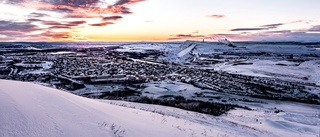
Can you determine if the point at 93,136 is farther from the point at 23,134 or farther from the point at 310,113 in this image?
the point at 310,113

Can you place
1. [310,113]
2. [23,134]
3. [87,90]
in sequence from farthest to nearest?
[87,90] < [310,113] < [23,134]

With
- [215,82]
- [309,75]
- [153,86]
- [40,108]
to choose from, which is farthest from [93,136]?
[309,75]

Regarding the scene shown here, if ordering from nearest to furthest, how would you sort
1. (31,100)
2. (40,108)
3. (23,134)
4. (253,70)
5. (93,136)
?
(23,134)
(93,136)
(40,108)
(31,100)
(253,70)

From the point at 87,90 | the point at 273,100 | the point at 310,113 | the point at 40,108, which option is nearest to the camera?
the point at 40,108

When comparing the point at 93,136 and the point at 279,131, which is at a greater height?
the point at 93,136

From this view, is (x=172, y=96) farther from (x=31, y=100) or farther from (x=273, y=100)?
(x=31, y=100)

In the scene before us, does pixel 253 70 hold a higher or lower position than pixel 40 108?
lower

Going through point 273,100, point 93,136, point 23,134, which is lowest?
point 273,100

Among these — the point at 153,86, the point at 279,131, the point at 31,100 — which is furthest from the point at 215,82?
the point at 31,100

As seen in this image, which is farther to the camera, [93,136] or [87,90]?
[87,90]
